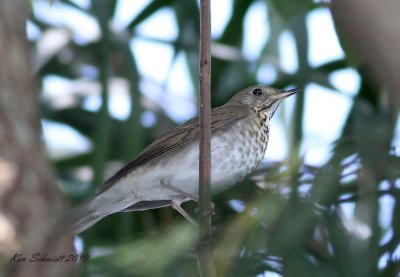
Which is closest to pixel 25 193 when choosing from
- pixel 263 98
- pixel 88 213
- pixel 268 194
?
pixel 88 213

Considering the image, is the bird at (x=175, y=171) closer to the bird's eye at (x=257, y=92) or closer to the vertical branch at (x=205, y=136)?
the bird's eye at (x=257, y=92)

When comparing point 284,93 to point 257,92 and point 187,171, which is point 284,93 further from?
point 187,171

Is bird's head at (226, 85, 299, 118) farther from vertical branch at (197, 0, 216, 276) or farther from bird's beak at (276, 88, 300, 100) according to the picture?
vertical branch at (197, 0, 216, 276)

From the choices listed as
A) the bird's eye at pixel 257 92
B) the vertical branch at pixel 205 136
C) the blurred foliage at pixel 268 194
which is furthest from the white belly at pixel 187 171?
the vertical branch at pixel 205 136

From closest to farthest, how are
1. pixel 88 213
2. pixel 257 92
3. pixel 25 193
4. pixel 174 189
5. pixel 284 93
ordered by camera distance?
pixel 25 193 < pixel 88 213 < pixel 174 189 < pixel 284 93 < pixel 257 92

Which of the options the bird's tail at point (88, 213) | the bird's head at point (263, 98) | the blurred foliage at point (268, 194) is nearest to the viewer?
the blurred foliage at point (268, 194)
